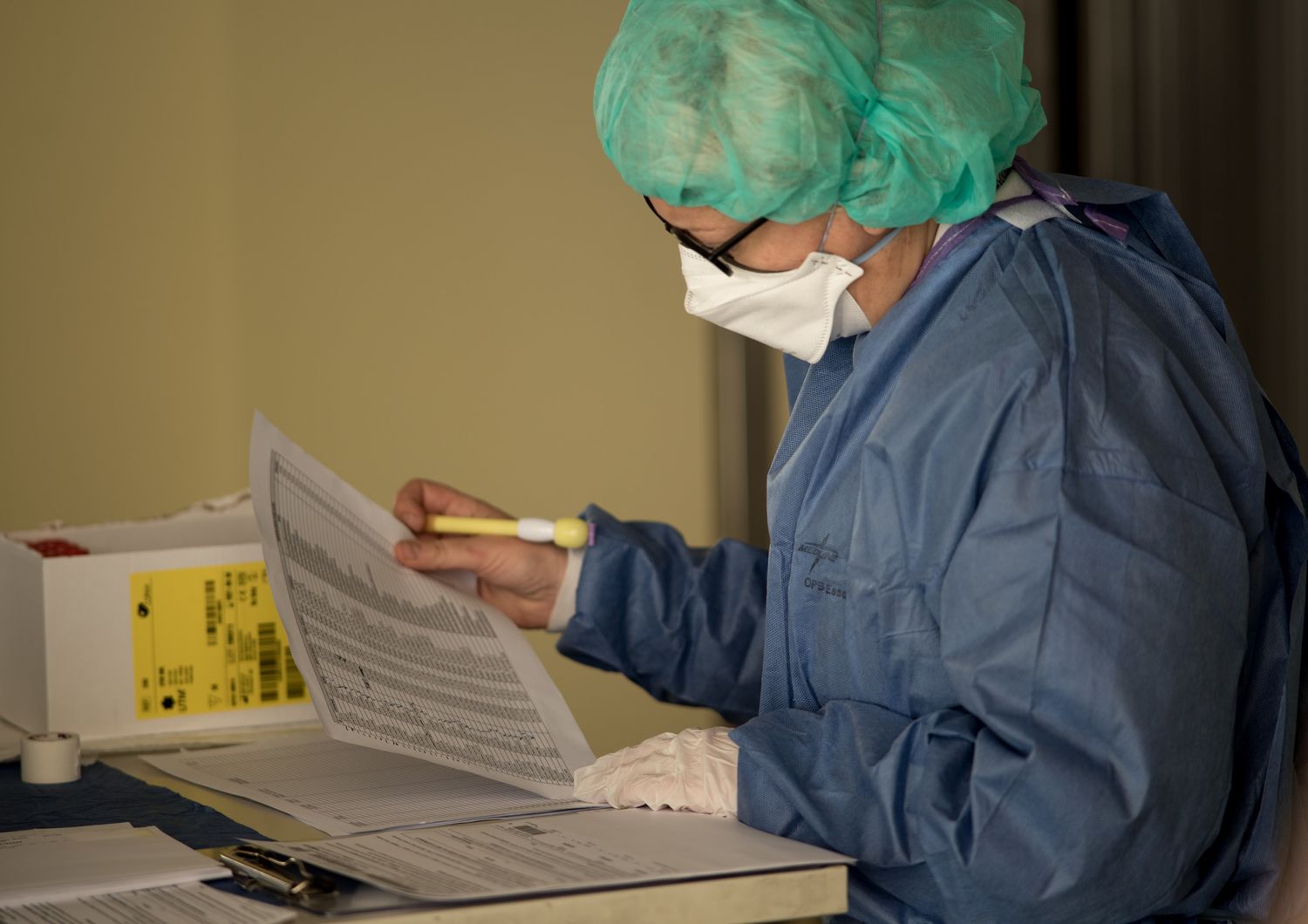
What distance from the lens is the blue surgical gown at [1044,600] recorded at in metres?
0.89

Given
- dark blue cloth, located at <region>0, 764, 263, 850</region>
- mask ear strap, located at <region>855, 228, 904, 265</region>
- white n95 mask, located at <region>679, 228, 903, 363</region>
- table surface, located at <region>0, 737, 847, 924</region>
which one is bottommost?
dark blue cloth, located at <region>0, 764, 263, 850</region>

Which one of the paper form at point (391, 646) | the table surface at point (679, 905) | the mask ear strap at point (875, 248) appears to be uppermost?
the mask ear strap at point (875, 248)

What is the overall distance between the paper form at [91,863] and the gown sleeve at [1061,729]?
0.41 meters

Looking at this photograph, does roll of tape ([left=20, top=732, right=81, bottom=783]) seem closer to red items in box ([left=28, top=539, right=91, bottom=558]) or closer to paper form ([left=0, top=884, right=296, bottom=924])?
red items in box ([left=28, top=539, right=91, bottom=558])

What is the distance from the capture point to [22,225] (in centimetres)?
265

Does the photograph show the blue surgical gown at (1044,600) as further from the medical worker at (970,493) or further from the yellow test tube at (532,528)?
the yellow test tube at (532,528)

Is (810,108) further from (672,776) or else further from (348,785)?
(348,785)

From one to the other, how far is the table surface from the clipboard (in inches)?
0.5

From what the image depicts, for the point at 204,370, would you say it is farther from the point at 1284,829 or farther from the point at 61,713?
the point at 1284,829

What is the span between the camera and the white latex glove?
1007mm

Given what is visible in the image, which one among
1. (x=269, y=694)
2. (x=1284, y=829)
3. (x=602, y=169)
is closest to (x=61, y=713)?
(x=269, y=694)

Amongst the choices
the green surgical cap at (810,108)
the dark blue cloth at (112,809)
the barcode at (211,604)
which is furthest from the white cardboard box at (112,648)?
the green surgical cap at (810,108)

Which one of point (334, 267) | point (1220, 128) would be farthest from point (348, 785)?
point (334, 267)

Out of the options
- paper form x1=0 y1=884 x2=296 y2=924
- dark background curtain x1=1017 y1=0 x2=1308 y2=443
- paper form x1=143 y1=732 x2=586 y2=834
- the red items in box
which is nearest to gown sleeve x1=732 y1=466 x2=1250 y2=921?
paper form x1=143 y1=732 x2=586 y2=834
